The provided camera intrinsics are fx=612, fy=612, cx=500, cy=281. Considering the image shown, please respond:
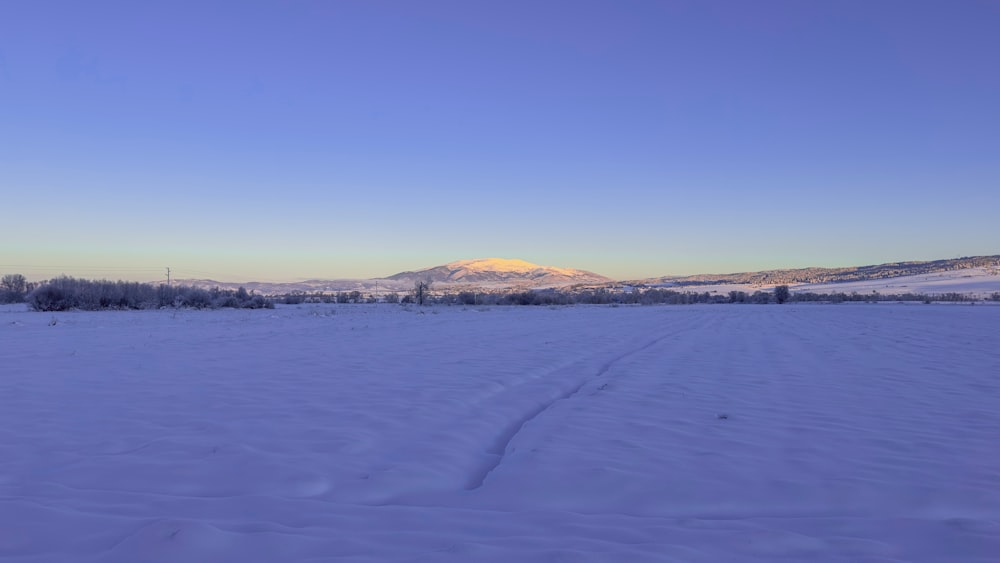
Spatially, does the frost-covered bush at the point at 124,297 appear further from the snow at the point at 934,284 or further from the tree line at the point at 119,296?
the snow at the point at 934,284

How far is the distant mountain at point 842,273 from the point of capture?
13788cm

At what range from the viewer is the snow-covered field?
9.52 ft

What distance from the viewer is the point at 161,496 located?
11.5ft

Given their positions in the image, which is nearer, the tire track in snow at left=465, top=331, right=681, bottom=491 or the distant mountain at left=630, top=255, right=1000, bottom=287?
the tire track in snow at left=465, top=331, right=681, bottom=491

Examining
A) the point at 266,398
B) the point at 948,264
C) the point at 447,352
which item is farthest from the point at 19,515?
the point at 948,264

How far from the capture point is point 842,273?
15312 centimetres

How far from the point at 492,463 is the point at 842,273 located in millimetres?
171649

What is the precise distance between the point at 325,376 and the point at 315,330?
30.0 feet

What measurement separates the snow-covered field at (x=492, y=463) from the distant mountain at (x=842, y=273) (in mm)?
148929

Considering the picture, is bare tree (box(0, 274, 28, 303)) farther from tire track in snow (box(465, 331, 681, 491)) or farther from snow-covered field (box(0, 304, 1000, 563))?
tire track in snow (box(465, 331, 681, 491))

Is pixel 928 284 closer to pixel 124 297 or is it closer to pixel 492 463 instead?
pixel 124 297

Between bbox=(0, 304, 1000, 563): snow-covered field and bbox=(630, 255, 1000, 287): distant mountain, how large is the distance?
149 m

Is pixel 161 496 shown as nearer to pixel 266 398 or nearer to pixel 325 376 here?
pixel 266 398

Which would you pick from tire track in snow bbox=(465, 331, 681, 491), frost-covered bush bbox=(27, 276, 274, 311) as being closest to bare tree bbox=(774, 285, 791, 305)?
frost-covered bush bbox=(27, 276, 274, 311)
